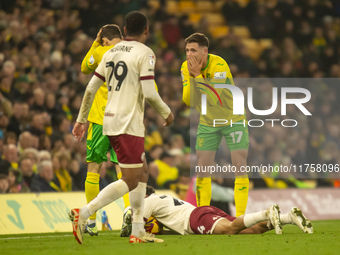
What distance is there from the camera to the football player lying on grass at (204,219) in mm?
6610

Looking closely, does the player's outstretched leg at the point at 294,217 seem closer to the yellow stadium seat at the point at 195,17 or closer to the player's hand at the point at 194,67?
the player's hand at the point at 194,67

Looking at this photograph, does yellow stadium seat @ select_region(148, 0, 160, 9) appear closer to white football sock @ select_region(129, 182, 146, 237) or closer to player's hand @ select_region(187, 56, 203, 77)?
player's hand @ select_region(187, 56, 203, 77)

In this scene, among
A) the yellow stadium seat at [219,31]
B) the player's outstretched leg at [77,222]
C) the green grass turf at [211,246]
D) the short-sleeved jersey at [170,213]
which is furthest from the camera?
the yellow stadium seat at [219,31]

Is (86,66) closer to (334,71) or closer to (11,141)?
(11,141)

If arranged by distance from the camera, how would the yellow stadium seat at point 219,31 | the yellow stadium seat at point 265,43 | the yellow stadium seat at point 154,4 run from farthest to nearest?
the yellow stadium seat at point 265,43 → the yellow stadium seat at point 219,31 → the yellow stadium seat at point 154,4

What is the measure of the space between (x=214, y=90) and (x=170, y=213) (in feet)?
7.24

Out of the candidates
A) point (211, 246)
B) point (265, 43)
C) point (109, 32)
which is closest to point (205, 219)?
point (211, 246)

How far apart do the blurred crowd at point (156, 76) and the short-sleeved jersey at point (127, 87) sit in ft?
13.1

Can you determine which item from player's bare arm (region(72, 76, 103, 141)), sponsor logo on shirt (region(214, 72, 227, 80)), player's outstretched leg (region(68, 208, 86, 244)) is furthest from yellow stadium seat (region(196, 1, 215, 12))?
player's outstretched leg (region(68, 208, 86, 244))

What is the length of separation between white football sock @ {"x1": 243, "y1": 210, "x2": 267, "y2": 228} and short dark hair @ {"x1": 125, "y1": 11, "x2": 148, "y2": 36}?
2206mm

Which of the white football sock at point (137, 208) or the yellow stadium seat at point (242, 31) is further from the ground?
the yellow stadium seat at point (242, 31)

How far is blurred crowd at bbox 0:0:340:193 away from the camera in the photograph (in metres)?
10.6

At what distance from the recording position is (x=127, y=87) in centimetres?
591

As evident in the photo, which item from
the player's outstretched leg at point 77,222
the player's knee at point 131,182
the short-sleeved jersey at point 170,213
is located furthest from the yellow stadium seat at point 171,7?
the player's outstretched leg at point 77,222
